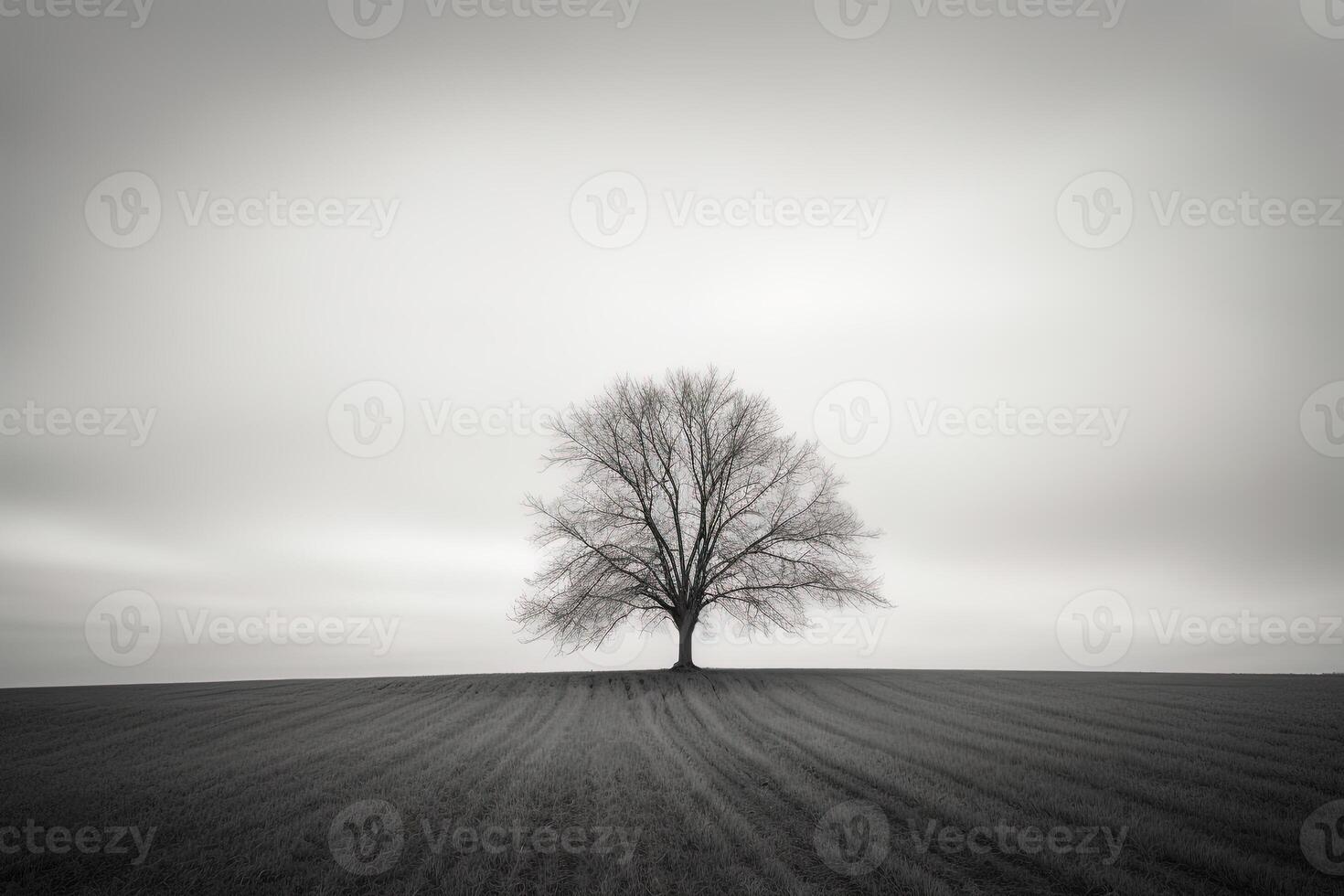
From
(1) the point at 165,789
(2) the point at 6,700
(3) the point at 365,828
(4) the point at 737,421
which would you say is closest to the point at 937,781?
(3) the point at 365,828

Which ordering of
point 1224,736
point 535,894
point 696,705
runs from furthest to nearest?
point 696,705 → point 1224,736 → point 535,894

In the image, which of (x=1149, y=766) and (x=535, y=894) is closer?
(x=535, y=894)

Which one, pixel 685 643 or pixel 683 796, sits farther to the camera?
pixel 685 643

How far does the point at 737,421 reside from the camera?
27500 millimetres

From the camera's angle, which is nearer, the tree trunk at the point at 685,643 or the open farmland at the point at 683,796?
the open farmland at the point at 683,796

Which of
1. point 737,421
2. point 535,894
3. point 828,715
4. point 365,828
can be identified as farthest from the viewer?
point 737,421

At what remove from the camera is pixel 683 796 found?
9.11 meters

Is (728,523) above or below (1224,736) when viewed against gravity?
above

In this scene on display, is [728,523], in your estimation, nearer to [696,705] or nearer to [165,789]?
[696,705]

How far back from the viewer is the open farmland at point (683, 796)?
21.4 feet

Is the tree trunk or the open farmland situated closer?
the open farmland

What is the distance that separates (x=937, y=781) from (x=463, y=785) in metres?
7.37

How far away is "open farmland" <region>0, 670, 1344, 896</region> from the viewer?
6.54 metres

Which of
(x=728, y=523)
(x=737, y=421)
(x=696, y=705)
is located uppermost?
(x=737, y=421)
